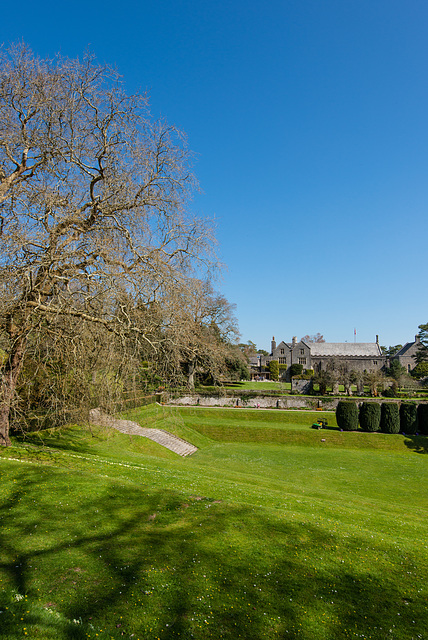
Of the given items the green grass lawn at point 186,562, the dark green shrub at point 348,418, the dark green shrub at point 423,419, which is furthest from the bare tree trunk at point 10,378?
the dark green shrub at point 423,419

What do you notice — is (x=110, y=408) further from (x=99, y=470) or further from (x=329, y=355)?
(x=329, y=355)

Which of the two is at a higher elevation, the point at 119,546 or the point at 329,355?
the point at 329,355

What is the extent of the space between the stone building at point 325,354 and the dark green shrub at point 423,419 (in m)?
32.6

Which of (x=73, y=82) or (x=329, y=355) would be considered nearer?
(x=73, y=82)

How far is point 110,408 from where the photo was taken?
10062 millimetres

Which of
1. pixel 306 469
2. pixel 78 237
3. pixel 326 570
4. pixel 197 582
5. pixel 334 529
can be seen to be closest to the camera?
pixel 197 582

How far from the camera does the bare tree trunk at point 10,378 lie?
9.17 meters

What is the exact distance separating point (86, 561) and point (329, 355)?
63702mm

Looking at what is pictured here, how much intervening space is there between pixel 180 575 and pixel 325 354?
63800 mm

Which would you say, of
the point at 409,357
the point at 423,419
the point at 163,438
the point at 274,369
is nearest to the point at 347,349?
the point at 409,357

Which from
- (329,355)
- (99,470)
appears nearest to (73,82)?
(99,470)

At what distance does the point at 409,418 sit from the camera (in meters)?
25.8

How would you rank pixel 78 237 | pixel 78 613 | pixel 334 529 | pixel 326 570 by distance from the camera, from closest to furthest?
pixel 78 613
pixel 326 570
pixel 334 529
pixel 78 237

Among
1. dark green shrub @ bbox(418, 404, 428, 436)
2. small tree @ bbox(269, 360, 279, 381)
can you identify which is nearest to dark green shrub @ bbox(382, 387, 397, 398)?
dark green shrub @ bbox(418, 404, 428, 436)
